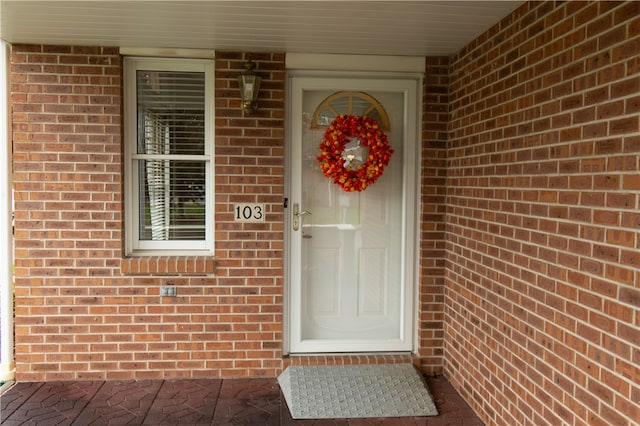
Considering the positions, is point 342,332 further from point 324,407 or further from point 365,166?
point 365,166

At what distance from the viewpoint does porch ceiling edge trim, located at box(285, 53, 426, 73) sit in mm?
4113

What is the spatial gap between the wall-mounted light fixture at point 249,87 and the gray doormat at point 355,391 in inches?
85.4

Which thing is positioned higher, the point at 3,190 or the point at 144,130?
the point at 144,130

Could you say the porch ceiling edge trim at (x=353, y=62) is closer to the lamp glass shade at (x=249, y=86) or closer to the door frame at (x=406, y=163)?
the door frame at (x=406, y=163)

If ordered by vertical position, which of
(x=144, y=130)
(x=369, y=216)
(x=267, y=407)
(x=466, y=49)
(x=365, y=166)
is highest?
(x=466, y=49)

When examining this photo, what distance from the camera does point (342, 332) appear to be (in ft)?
14.5

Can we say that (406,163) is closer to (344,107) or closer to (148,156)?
(344,107)

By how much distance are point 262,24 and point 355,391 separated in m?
2.76

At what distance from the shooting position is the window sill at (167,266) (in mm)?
4074

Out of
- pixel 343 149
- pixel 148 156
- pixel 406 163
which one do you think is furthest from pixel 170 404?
pixel 406 163

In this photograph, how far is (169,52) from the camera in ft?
13.3

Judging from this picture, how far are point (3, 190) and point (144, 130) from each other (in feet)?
3.85

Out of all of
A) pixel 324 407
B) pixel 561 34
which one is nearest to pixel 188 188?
pixel 324 407

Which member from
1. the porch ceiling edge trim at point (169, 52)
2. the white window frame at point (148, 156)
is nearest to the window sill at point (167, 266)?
the white window frame at point (148, 156)
